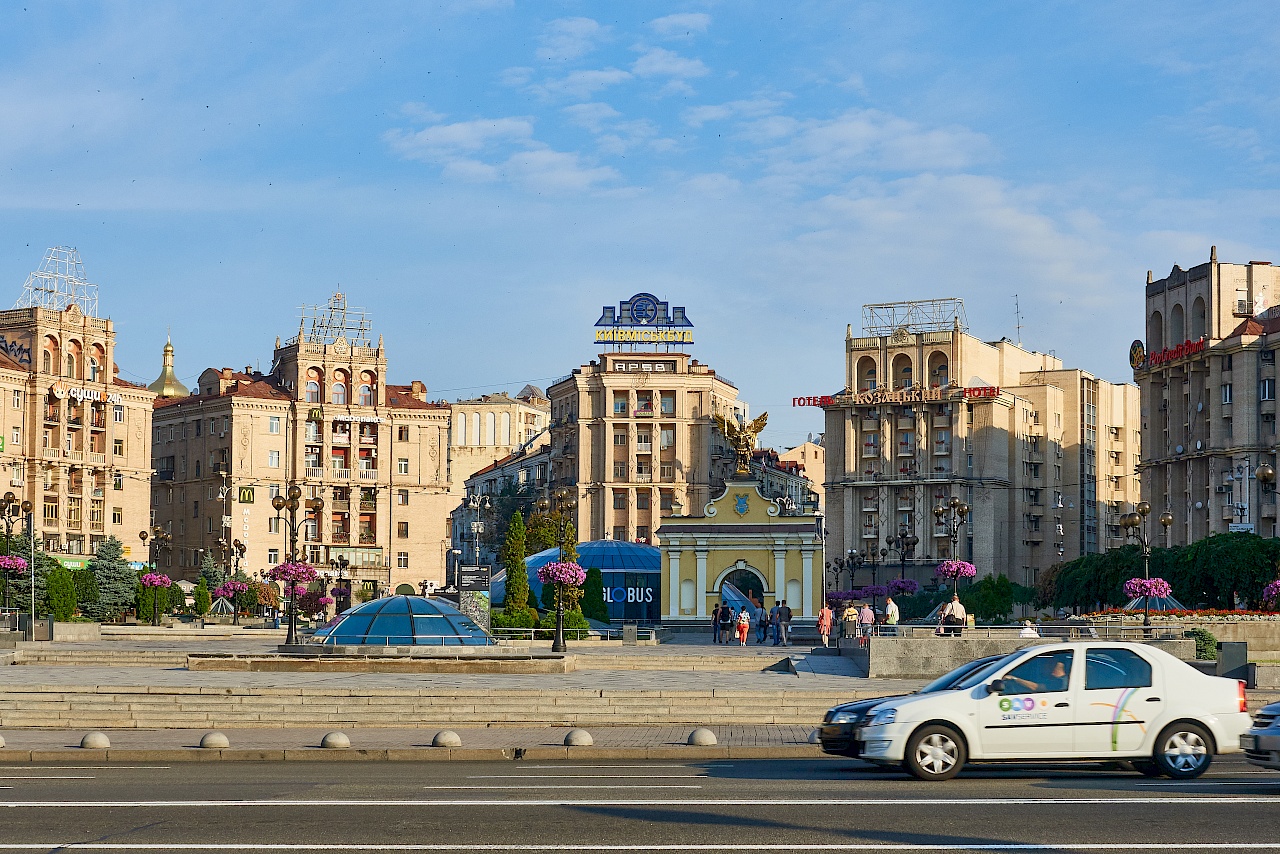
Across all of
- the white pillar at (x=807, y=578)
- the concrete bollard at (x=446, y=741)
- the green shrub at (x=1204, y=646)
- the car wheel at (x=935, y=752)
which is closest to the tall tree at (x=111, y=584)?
the white pillar at (x=807, y=578)

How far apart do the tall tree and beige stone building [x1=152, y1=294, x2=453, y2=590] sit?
108 ft

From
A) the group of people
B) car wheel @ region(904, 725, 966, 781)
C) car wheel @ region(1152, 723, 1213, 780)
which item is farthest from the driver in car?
the group of people

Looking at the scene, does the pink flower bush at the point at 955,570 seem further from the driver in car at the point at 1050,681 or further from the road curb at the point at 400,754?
the driver in car at the point at 1050,681

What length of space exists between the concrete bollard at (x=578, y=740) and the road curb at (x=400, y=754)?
0.07 metres

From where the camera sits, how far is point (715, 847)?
11.3m

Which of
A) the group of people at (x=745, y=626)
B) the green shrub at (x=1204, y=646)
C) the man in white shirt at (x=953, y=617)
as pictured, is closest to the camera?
the green shrub at (x=1204, y=646)

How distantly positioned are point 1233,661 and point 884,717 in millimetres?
16809

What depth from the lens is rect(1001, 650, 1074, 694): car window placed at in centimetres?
1625

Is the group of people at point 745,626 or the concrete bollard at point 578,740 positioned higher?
the concrete bollard at point 578,740

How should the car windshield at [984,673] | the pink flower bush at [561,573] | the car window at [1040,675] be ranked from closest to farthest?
1. the car window at [1040,675]
2. the car windshield at [984,673]
3. the pink flower bush at [561,573]

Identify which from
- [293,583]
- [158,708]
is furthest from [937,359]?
[158,708]

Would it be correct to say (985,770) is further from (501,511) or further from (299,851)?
(501,511)

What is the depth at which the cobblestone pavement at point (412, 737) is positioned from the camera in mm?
20953

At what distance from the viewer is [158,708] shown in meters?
24.9
